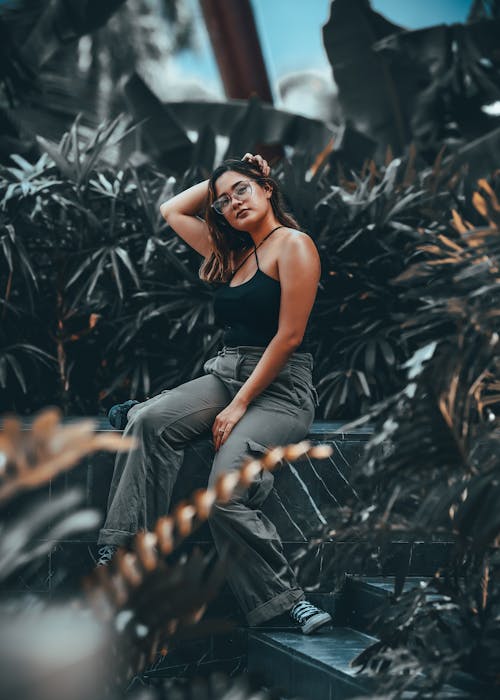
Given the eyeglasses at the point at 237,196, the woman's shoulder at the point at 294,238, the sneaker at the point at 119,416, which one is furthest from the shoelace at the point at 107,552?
the eyeglasses at the point at 237,196

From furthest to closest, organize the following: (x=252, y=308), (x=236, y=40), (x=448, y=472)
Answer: (x=236, y=40)
(x=252, y=308)
(x=448, y=472)

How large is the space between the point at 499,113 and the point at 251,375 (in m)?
5.01

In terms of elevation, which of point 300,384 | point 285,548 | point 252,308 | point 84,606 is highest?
point 84,606

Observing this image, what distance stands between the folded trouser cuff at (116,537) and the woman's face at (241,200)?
50.2 inches

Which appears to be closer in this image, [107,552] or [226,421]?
[107,552]

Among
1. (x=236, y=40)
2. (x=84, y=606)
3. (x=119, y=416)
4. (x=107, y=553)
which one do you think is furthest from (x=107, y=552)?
(x=236, y=40)

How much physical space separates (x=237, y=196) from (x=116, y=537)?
4.60 ft

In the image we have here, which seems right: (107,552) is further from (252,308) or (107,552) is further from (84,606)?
(84,606)

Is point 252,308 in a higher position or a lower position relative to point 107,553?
higher

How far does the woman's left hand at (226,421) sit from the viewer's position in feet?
11.4

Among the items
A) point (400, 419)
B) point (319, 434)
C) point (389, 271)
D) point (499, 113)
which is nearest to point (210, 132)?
point (389, 271)

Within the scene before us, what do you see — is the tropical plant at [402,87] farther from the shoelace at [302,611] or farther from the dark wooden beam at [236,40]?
the shoelace at [302,611]

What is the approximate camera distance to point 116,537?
3.32 meters

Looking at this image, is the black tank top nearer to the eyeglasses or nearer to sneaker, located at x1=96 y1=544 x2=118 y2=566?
the eyeglasses
